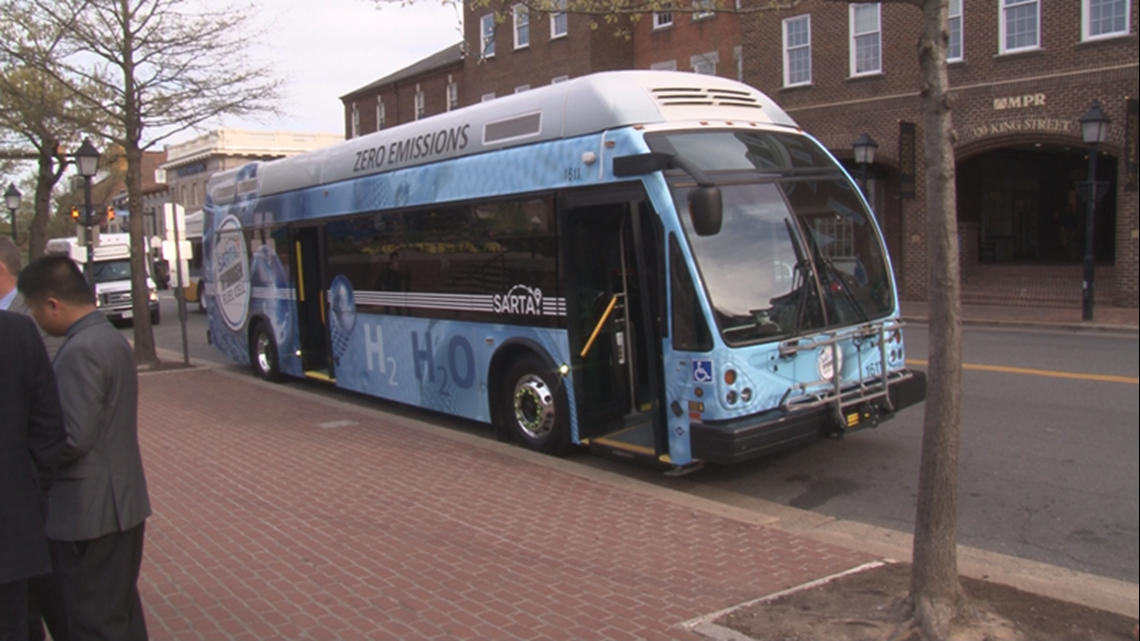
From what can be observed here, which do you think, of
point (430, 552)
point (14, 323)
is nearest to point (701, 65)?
point (430, 552)

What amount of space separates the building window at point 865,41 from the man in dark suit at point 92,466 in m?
25.1

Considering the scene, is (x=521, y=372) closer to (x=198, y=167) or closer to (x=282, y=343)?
(x=282, y=343)

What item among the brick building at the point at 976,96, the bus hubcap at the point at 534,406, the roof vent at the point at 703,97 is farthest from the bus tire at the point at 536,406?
the brick building at the point at 976,96

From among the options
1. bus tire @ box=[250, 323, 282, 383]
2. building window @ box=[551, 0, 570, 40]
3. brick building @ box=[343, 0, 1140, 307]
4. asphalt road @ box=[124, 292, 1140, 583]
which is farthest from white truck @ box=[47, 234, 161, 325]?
asphalt road @ box=[124, 292, 1140, 583]

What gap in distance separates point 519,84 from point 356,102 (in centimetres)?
1589

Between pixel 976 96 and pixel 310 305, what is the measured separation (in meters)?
18.1

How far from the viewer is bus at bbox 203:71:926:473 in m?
6.95

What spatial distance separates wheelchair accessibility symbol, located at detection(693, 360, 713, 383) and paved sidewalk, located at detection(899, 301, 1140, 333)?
13730mm

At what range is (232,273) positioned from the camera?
49.5 ft

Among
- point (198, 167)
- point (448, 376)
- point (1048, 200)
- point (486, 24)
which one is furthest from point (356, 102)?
point (448, 376)

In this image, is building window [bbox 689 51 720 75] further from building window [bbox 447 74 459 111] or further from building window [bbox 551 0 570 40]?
building window [bbox 447 74 459 111]

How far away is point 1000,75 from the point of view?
910 inches

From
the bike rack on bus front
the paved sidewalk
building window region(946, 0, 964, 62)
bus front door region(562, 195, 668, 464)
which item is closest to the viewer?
the bike rack on bus front

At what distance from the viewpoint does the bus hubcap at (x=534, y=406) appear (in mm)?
8500
